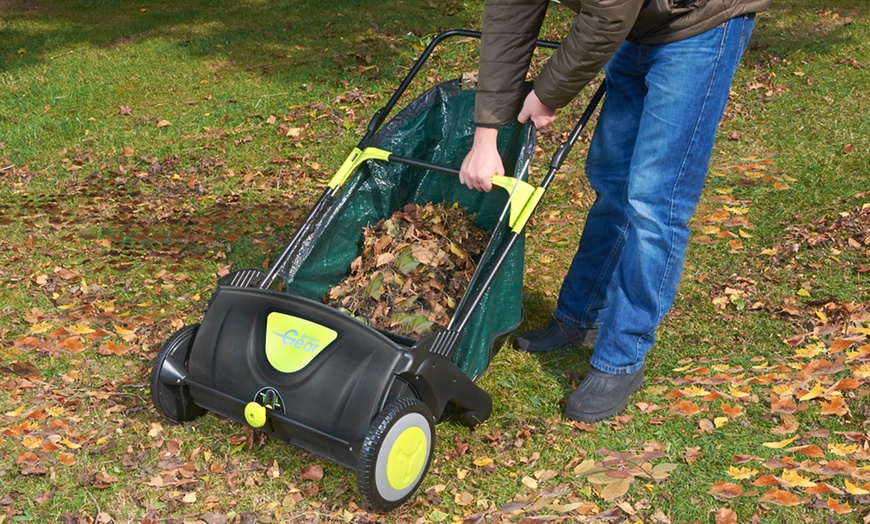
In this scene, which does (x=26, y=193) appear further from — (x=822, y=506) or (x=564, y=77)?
(x=822, y=506)

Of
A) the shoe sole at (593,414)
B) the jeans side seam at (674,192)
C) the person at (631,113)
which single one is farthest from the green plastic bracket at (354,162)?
the shoe sole at (593,414)

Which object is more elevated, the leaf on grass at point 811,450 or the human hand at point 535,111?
the human hand at point 535,111

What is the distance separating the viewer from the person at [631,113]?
2.66 m

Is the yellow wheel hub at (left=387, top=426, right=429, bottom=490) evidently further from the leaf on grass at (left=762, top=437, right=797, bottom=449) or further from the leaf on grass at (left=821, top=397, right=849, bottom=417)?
the leaf on grass at (left=821, top=397, right=849, bottom=417)

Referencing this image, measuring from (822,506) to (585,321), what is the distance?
1.17m

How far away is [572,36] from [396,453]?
1311 millimetres

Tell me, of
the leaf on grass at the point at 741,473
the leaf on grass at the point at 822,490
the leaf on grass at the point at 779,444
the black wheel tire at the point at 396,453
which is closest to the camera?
the black wheel tire at the point at 396,453

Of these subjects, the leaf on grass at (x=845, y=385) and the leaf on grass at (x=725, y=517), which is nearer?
the leaf on grass at (x=725, y=517)

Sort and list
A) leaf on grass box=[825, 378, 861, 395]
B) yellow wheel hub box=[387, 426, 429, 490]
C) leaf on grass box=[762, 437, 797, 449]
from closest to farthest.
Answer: yellow wheel hub box=[387, 426, 429, 490] < leaf on grass box=[762, 437, 797, 449] < leaf on grass box=[825, 378, 861, 395]

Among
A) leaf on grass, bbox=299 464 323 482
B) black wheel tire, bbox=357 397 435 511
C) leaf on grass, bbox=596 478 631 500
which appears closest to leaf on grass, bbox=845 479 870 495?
leaf on grass, bbox=596 478 631 500

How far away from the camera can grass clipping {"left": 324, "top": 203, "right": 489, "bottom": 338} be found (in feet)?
10.6

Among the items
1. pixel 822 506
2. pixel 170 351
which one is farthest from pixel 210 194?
pixel 822 506

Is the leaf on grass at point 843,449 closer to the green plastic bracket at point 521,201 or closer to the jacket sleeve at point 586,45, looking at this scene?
the green plastic bracket at point 521,201

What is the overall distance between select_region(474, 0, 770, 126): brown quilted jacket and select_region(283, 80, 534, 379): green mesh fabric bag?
Answer: 0.79ft
